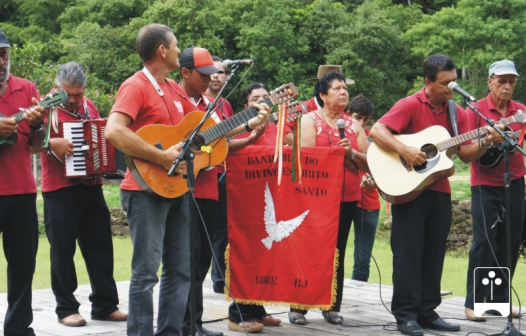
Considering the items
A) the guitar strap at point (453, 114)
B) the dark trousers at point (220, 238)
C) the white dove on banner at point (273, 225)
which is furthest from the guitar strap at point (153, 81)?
the dark trousers at point (220, 238)

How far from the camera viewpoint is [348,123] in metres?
6.89

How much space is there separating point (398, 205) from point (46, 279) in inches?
266

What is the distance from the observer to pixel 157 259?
520 centimetres

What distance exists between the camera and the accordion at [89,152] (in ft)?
20.8

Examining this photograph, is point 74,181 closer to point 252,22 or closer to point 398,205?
point 398,205

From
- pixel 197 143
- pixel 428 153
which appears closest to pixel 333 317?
pixel 428 153

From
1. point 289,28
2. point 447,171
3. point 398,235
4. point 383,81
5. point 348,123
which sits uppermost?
point 289,28

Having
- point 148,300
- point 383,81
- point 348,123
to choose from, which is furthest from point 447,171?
point 383,81

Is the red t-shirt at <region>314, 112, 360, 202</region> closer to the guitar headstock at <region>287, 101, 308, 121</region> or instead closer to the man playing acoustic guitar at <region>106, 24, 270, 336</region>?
the guitar headstock at <region>287, 101, 308, 121</region>

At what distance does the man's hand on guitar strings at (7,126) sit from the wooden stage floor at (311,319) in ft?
5.60

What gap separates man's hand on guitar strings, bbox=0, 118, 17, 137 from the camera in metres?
5.26

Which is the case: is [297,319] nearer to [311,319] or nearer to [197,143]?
[311,319]

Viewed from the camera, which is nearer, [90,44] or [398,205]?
[398,205]

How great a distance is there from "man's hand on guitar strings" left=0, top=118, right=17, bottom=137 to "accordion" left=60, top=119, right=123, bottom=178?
1048 mm
